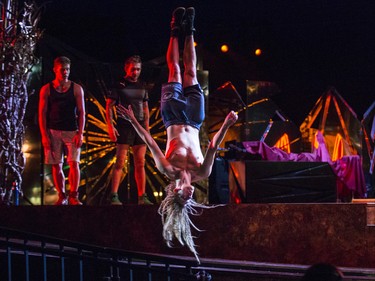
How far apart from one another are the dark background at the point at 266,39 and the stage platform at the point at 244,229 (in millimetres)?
4865

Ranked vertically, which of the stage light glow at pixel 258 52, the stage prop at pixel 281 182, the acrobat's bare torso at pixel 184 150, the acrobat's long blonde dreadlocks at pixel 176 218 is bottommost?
the acrobat's long blonde dreadlocks at pixel 176 218

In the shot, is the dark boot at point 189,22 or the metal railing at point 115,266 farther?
the dark boot at point 189,22

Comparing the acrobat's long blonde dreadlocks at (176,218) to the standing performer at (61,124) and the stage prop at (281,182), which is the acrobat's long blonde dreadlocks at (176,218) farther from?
the stage prop at (281,182)

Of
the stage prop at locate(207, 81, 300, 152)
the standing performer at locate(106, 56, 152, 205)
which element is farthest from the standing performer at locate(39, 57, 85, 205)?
the stage prop at locate(207, 81, 300, 152)

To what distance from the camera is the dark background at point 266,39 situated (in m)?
11.7

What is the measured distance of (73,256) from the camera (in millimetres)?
5230

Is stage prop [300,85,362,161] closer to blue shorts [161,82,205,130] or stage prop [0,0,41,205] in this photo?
blue shorts [161,82,205,130]

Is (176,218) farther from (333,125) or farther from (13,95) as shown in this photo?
(333,125)

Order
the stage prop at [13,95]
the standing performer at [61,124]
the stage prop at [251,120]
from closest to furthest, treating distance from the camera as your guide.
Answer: the standing performer at [61,124]
the stage prop at [13,95]
the stage prop at [251,120]

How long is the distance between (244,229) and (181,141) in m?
1.05

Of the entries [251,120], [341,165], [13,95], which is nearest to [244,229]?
[13,95]

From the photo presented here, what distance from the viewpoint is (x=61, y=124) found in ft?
26.1

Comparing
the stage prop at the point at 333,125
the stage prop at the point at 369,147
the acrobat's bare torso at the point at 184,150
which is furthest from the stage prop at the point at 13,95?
the stage prop at the point at 369,147

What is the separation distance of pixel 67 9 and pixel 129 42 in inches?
46.1
